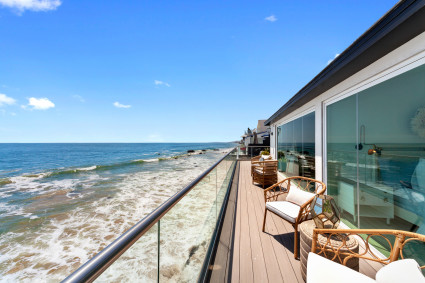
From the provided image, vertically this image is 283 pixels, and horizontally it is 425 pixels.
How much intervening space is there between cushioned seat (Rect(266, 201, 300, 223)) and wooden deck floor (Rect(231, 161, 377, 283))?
422 millimetres

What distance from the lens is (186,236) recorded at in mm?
1719

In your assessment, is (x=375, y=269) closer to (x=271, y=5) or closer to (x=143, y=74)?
(x=271, y=5)

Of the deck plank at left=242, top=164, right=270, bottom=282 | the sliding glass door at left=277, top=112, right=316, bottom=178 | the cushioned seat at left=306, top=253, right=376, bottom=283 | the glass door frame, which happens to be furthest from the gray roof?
the deck plank at left=242, top=164, right=270, bottom=282

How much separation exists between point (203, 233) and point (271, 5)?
6093mm

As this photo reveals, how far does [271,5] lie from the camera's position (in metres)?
4.98

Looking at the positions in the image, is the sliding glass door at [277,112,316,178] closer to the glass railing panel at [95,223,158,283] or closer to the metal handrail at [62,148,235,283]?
the glass railing panel at [95,223,158,283]

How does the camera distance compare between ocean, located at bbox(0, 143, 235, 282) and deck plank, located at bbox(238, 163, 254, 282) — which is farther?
ocean, located at bbox(0, 143, 235, 282)

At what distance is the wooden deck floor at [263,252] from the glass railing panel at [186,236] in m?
0.44

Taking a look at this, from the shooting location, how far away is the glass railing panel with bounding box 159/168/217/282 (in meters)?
1.17

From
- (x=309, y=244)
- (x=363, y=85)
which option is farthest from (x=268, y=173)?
(x=309, y=244)

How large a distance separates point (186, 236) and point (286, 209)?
54.9 inches

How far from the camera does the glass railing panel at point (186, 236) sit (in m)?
1.17

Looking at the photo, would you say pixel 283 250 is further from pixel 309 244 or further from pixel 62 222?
pixel 62 222

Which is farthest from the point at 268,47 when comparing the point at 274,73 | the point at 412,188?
the point at 412,188
